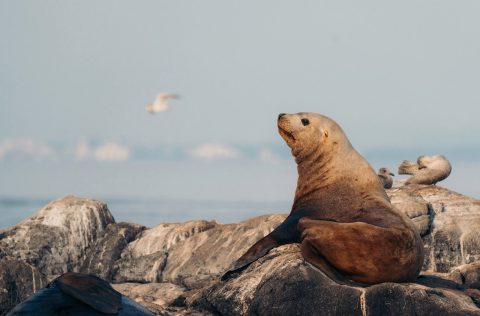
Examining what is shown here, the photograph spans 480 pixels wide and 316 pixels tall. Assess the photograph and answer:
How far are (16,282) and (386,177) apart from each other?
7.18 meters

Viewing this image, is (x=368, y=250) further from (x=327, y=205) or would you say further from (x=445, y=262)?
(x=445, y=262)

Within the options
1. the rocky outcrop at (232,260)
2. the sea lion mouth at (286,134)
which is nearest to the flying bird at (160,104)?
the rocky outcrop at (232,260)

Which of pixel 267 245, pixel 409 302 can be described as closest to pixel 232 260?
pixel 267 245

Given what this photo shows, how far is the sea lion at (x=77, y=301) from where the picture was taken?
23.3 feet

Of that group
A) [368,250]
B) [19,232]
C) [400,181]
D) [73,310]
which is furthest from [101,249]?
[73,310]

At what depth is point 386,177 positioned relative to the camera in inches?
755

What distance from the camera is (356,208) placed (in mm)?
11836

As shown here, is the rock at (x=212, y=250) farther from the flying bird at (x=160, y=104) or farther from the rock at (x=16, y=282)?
the flying bird at (x=160, y=104)

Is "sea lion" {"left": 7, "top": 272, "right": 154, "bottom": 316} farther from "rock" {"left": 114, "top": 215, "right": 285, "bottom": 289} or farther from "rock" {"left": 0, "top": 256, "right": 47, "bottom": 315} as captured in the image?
"rock" {"left": 0, "top": 256, "right": 47, "bottom": 315}

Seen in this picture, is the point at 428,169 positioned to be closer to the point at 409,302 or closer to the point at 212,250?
the point at 212,250

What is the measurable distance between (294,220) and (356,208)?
744 millimetres

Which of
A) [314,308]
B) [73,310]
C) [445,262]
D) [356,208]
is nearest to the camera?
[73,310]

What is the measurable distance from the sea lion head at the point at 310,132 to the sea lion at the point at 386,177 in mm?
6272

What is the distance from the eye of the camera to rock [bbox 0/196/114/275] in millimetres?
19578
